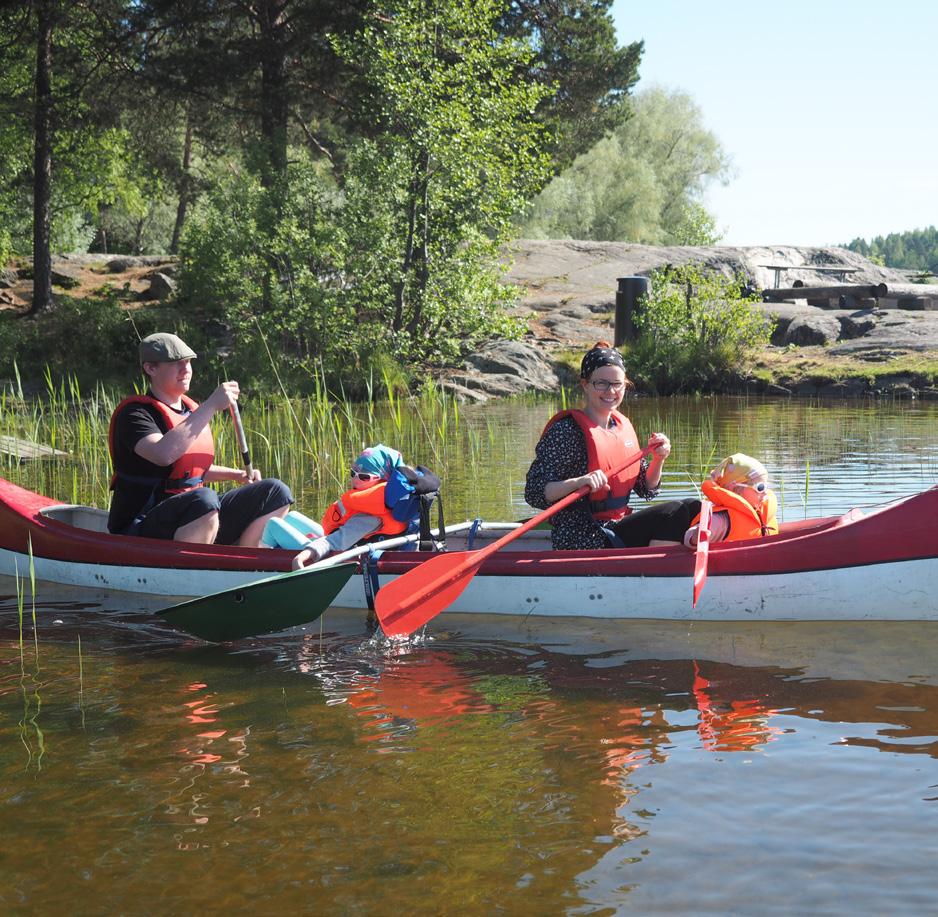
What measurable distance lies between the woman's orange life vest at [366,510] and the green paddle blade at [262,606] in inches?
18.8

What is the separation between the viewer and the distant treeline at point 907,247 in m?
130

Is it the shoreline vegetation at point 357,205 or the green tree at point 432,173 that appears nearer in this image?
the green tree at point 432,173

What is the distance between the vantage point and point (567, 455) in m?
5.36

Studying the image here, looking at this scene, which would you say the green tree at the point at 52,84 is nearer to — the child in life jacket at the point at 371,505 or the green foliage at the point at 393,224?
the green foliage at the point at 393,224

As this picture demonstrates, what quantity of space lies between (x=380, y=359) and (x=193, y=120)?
7.64 m

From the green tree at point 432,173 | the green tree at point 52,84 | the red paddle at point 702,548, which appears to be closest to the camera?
the red paddle at point 702,548

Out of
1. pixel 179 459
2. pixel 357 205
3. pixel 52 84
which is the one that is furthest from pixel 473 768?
pixel 52 84

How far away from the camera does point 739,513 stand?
17.2 ft

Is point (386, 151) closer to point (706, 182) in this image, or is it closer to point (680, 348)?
point (680, 348)


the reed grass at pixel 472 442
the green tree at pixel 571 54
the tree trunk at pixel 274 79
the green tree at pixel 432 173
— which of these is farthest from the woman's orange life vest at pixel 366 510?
the green tree at pixel 571 54

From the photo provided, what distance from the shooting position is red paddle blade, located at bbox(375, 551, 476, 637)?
5051mm

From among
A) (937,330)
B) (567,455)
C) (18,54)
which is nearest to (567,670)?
(567,455)

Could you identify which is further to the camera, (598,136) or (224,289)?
(598,136)

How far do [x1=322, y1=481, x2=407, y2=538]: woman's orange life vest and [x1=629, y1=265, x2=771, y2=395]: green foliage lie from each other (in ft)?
42.8
